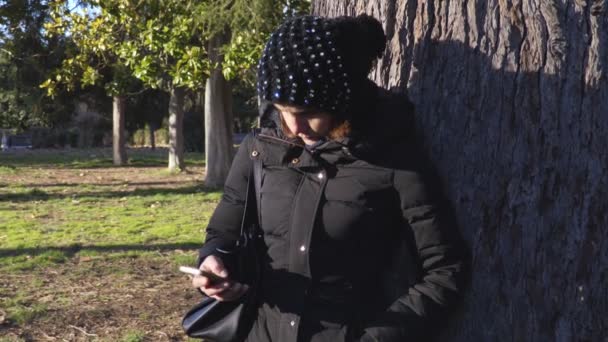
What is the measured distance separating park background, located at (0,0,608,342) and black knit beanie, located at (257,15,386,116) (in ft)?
0.96

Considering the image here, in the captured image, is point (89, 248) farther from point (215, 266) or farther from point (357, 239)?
point (357, 239)

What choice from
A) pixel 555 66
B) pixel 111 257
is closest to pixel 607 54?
pixel 555 66

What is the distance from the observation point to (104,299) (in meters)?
6.42

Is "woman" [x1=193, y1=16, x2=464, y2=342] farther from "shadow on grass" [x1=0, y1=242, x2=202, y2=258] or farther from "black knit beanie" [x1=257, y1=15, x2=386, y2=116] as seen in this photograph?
"shadow on grass" [x1=0, y1=242, x2=202, y2=258]

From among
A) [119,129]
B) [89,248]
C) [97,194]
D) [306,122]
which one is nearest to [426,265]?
[306,122]

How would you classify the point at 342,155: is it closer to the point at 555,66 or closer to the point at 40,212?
the point at 555,66

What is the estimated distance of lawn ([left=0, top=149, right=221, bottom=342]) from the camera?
18.8ft

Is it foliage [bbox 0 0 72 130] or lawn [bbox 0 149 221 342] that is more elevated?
foliage [bbox 0 0 72 130]

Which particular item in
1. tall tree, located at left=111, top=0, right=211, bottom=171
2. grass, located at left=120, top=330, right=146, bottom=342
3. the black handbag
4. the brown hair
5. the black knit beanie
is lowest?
grass, located at left=120, top=330, right=146, bottom=342

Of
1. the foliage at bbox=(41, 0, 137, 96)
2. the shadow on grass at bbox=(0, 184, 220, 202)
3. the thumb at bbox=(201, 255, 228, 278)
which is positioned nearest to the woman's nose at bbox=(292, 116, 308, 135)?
the thumb at bbox=(201, 255, 228, 278)

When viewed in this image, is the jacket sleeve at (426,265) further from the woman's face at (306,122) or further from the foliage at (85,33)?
the foliage at (85,33)

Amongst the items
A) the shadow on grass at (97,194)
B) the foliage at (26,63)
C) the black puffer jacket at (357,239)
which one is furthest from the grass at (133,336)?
the foliage at (26,63)

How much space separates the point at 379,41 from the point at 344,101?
245 millimetres

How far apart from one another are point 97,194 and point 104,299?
9215 millimetres
